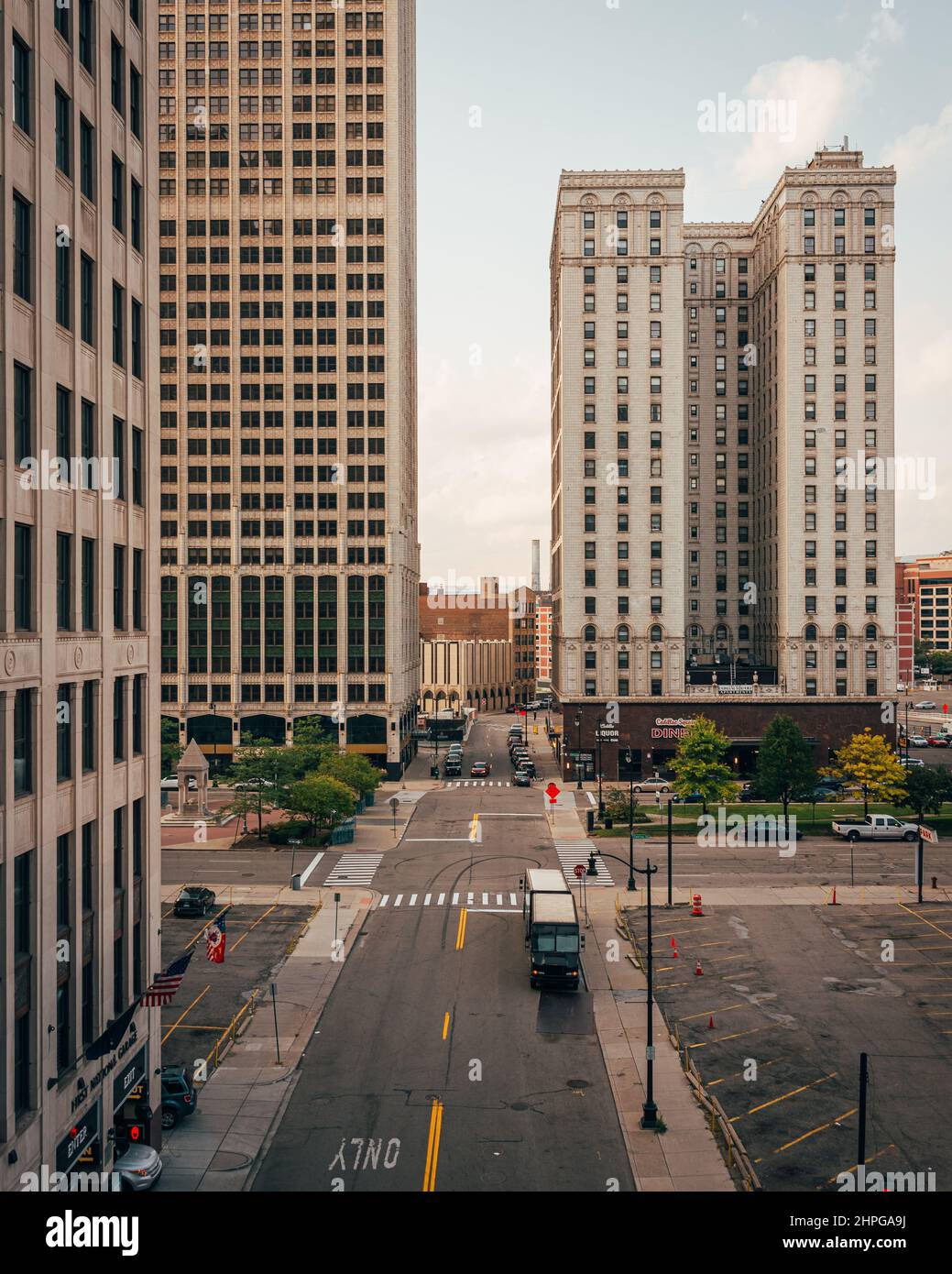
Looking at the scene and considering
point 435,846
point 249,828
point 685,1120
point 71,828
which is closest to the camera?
point 71,828

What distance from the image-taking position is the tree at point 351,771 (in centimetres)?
6712

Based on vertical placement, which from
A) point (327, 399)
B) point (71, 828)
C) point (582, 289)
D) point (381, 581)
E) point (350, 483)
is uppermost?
point (582, 289)

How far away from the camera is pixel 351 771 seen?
6819 centimetres

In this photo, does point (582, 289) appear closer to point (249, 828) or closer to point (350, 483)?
point (350, 483)

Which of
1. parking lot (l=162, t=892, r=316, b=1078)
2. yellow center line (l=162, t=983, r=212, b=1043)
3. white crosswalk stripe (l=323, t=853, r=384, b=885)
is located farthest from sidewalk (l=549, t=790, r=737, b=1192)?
white crosswalk stripe (l=323, t=853, r=384, b=885)

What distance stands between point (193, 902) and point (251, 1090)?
2007 centimetres

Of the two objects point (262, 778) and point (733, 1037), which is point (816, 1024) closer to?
point (733, 1037)

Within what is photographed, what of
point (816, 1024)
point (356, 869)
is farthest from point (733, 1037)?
point (356, 869)

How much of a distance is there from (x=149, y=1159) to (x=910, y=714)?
135217 mm

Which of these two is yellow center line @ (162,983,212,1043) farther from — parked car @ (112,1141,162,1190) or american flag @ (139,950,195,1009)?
parked car @ (112,1141,162,1190)

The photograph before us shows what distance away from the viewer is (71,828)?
21.3 meters

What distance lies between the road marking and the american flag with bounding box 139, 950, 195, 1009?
7601 millimetres

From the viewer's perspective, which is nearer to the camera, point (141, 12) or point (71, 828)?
point (71, 828)

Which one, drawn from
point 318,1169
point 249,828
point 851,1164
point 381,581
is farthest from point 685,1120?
point 381,581
